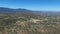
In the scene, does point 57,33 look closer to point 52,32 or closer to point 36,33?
point 52,32

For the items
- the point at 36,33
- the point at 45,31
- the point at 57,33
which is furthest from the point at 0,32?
the point at 57,33

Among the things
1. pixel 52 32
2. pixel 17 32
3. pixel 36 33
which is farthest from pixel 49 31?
pixel 17 32

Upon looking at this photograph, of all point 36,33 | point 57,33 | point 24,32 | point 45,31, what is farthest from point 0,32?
point 57,33

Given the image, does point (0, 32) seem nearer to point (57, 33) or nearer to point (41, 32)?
point (41, 32)

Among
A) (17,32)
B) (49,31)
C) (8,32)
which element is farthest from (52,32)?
(8,32)

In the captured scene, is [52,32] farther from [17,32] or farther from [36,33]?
[17,32]

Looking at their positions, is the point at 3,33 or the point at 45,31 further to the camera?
the point at 45,31

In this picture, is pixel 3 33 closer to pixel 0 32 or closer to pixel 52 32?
pixel 0 32
